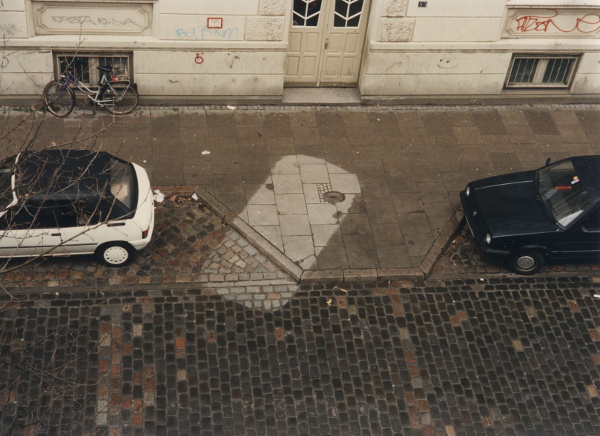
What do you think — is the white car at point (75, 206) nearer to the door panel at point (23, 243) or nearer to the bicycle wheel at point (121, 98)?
the door panel at point (23, 243)

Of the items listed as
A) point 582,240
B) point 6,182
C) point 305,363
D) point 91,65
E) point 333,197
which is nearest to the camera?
point 305,363

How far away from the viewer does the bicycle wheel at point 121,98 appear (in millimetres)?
14398

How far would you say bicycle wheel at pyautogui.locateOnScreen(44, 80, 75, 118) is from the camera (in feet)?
46.3

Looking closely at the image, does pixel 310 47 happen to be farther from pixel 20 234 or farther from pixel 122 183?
pixel 20 234

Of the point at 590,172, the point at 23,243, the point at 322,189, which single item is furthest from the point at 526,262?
the point at 23,243

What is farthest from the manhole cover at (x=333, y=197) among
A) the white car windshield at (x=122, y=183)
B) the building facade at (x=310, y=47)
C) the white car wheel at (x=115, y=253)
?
the white car wheel at (x=115, y=253)

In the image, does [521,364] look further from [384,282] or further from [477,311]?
[384,282]

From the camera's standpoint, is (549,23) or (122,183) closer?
(122,183)

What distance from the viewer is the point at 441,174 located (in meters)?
14.0

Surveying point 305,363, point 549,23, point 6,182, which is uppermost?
point 549,23

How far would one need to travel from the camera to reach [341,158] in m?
14.1

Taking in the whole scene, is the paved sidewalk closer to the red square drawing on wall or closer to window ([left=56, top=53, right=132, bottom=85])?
window ([left=56, top=53, right=132, bottom=85])

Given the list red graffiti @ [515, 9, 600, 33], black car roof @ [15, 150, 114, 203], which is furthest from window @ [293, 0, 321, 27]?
black car roof @ [15, 150, 114, 203]

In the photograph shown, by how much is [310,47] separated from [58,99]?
5078mm
